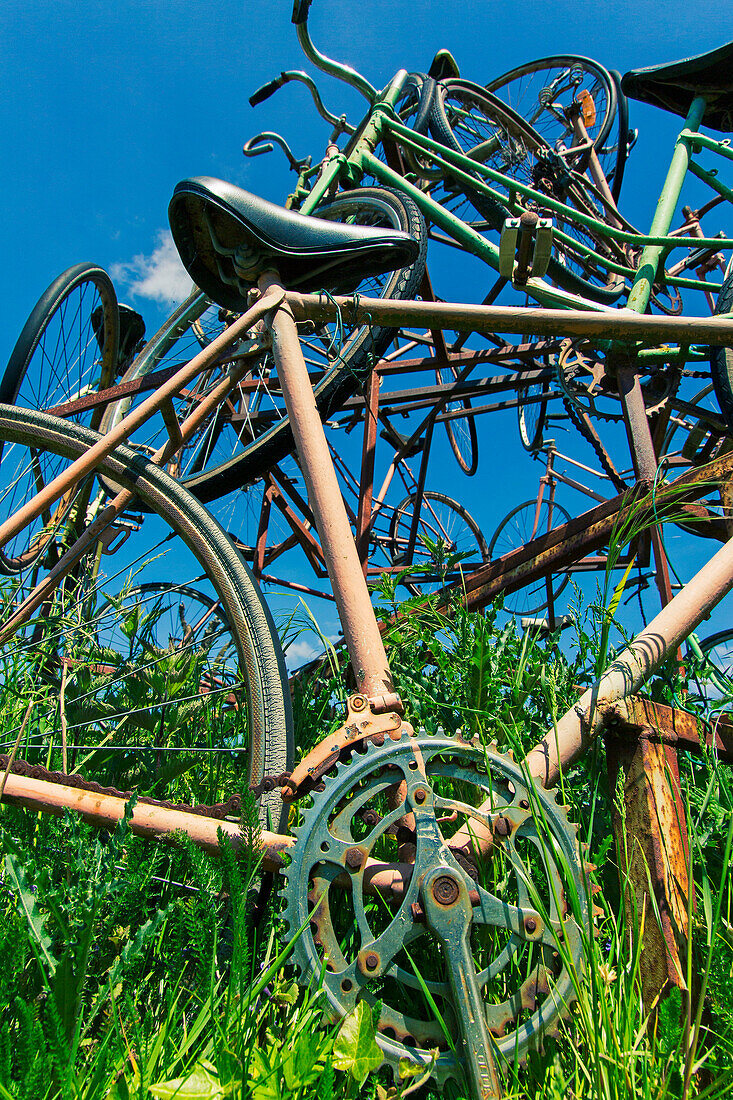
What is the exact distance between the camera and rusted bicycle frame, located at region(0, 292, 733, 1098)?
125cm

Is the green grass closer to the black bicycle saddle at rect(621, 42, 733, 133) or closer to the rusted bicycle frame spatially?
the rusted bicycle frame

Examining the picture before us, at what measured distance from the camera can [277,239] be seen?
191 cm

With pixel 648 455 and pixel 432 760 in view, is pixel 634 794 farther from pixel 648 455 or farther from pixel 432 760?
pixel 648 455

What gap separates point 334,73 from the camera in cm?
426

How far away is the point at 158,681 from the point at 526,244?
6.01ft

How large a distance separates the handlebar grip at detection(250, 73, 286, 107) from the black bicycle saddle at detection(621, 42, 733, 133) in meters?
2.14

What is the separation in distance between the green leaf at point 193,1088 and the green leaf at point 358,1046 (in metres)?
0.17

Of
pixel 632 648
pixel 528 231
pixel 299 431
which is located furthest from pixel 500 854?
pixel 528 231

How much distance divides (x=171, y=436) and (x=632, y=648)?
1.32 metres

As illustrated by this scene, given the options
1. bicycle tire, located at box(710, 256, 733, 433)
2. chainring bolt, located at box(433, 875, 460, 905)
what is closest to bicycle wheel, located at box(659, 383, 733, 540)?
bicycle tire, located at box(710, 256, 733, 433)

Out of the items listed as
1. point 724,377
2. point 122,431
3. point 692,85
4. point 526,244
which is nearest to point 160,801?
point 122,431

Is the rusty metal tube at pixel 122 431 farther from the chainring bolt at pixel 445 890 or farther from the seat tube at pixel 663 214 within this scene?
→ the seat tube at pixel 663 214

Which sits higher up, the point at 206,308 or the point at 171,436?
the point at 206,308

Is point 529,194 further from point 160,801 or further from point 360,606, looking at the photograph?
point 160,801
